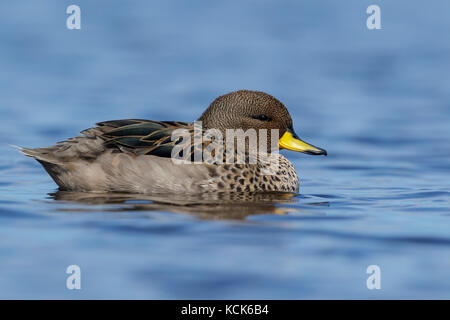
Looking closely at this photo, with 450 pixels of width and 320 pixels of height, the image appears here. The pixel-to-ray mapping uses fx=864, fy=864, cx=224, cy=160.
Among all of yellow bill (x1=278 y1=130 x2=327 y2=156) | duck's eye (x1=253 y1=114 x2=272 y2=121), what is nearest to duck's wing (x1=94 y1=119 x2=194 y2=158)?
duck's eye (x1=253 y1=114 x2=272 y2=121)

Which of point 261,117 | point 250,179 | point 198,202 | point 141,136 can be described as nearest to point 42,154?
point 141,136

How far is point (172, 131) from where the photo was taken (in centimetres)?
910

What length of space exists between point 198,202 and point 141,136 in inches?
42.3

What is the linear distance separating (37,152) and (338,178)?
151 inches

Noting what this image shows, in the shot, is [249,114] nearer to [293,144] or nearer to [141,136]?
[293,144]

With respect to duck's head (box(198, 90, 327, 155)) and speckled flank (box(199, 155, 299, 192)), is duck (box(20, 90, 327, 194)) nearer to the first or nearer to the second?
speckled flank (box(199, 155, 299, 192))

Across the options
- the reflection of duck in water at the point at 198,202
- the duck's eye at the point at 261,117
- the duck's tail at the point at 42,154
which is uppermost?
the duck's eye at the point at 261,117

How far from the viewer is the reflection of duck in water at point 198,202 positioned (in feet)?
26.0

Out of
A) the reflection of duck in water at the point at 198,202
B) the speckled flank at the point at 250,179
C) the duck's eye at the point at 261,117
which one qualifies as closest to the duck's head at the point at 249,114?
the duck's eye at the point at 261,117

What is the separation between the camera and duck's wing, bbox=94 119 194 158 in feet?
29.2

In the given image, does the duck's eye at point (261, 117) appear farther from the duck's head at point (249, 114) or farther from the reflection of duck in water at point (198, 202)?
the reflection of duck in water at point (198, 202)

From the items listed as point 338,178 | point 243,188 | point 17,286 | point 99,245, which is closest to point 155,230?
point 99,245

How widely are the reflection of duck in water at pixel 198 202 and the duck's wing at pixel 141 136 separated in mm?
488

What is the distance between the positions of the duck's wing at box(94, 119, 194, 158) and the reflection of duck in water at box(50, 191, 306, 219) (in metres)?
0.49
